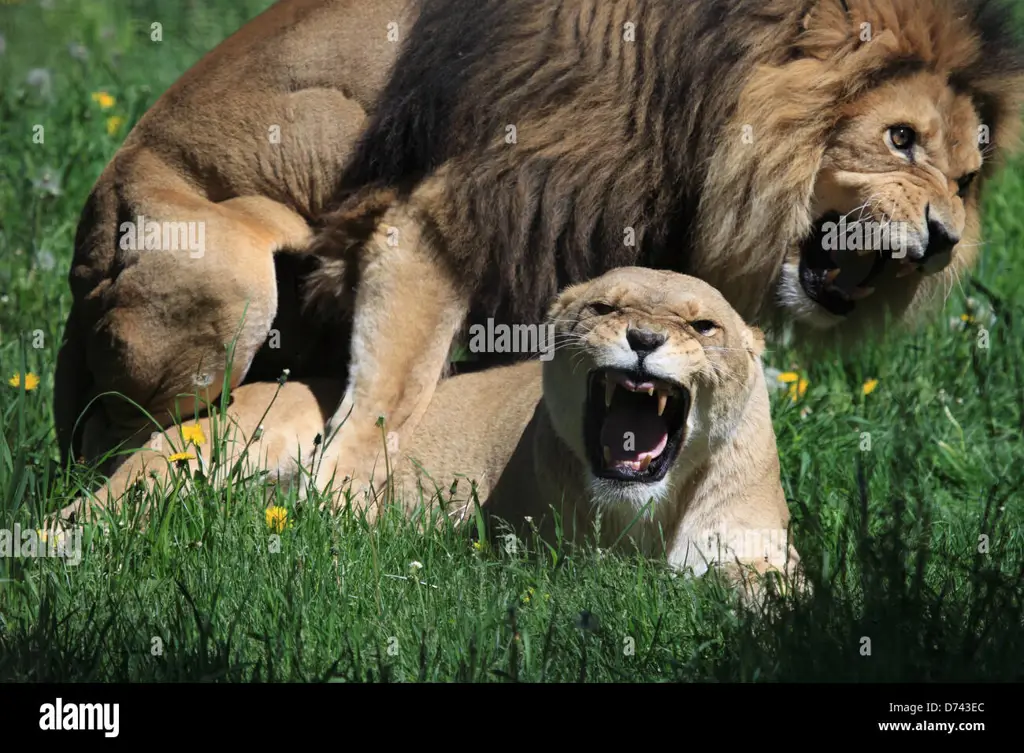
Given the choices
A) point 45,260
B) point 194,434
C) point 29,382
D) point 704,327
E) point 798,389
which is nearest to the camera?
point 704,327

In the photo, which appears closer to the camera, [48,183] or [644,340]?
[644,340]

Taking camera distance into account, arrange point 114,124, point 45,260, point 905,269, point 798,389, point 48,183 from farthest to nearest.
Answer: point 114,124
point 48,183
point 45,260
point 798,389
point 905,269

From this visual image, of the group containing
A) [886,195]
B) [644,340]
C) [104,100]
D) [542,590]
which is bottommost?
[542,590]

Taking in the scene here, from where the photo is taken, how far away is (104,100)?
846 cm

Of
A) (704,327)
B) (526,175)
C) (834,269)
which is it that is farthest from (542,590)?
(834,269)

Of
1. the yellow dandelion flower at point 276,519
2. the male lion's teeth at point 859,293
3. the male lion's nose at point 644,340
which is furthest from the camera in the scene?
the male lion's teeth at point 859,293

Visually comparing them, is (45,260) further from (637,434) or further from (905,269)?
(905,269)

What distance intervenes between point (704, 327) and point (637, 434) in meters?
0.34

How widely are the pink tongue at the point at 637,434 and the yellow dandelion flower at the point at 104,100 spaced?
196 inches

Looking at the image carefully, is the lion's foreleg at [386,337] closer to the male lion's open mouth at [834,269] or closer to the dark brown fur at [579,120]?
the dark brown fur at [579,120]

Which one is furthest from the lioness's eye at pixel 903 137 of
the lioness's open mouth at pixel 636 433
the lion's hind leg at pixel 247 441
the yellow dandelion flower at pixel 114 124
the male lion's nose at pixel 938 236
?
the yellow dandelion flower at pixel 114 124

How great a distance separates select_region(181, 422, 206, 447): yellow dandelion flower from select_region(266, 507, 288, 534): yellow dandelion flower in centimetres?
38

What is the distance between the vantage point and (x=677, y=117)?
4.99 meters

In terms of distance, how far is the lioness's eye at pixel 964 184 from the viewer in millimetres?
5077
